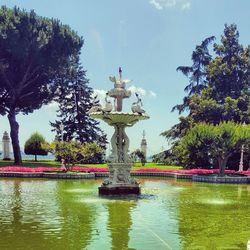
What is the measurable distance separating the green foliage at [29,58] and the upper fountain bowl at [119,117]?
2296 cm

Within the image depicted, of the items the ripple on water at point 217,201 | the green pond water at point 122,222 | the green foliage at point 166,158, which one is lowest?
the green pond water at point 122,222

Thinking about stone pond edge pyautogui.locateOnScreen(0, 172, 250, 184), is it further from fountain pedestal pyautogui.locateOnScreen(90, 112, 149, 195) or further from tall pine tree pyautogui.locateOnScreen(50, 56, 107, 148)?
tall pine tree pyautogui.locateOnScreen(50, 56, 107, 148)

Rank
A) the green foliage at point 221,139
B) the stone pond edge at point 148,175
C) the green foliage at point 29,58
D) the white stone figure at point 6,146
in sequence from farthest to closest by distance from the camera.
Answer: the white stone figure at point 6,146 < the green foliage at point 29,58 < the green foliage at point 221,139 < the stone pond edge at point 148,175

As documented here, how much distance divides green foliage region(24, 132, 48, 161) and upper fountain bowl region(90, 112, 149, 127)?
3347 cm

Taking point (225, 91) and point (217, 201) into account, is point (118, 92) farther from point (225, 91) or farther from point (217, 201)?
point (225, 91)

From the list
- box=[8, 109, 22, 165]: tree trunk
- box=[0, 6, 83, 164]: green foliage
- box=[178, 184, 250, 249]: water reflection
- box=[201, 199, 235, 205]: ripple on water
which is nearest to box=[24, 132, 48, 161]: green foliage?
box=[0, 6, 83, 164]: green foliage

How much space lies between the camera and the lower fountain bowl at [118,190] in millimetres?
19486

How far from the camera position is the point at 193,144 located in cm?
3156

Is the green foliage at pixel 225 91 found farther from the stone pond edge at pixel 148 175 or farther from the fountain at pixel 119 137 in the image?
the fountain at pixel 119 137

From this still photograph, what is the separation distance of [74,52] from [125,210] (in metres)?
32.5

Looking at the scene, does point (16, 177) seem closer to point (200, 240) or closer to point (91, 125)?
point (200, 240)

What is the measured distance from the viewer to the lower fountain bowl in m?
19.5

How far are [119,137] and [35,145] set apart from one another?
111ft

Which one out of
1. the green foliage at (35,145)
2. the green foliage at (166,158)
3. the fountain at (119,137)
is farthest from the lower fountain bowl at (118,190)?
the green foliage at (35,145)
